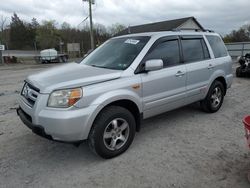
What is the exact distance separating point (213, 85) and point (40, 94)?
3788 mm

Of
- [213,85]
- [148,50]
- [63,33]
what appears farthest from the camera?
[63,33]

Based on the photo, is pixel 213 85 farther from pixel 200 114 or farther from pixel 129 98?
pixel 129 98

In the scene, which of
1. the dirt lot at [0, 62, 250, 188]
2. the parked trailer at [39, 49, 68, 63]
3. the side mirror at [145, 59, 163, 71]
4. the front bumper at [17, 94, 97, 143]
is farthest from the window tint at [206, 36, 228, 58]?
the parked trailer at [39, 49, 68, 63]

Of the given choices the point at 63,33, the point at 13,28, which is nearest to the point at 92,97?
A: the point at 63,33

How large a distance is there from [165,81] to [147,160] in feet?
4.71

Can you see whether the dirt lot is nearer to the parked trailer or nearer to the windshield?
the windshield

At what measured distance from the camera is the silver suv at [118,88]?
3.27 m

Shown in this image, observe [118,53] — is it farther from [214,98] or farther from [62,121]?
[214,98]

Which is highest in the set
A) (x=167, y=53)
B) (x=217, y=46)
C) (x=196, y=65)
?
(x=217, y=46)

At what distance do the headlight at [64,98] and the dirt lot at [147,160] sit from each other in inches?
36.7

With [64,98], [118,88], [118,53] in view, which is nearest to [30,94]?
[64,98]

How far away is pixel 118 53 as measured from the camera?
174 inches

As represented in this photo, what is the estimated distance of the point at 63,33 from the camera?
66812 mm

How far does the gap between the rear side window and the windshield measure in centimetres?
99
